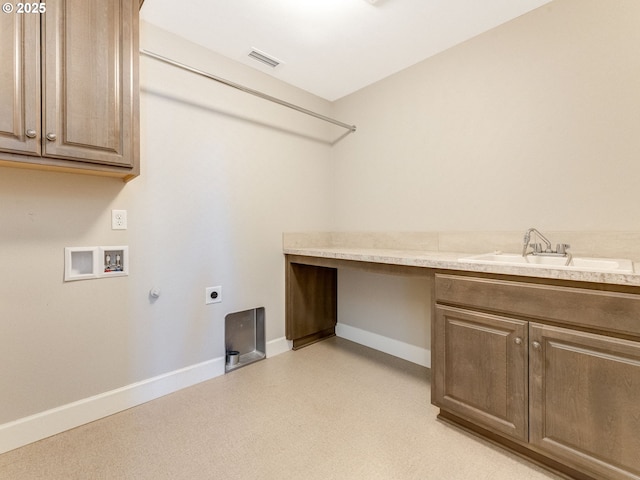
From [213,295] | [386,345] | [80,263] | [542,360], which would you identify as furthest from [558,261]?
[80,263]

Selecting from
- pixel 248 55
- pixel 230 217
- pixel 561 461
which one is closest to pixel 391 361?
pixel 561 461

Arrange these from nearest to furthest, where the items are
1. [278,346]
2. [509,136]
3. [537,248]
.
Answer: [537,248] < [509,136] < [278,346]

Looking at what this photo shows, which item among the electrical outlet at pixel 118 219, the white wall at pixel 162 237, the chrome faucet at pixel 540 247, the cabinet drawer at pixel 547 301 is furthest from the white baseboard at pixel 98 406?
the chrome faucet at pixel 540 247

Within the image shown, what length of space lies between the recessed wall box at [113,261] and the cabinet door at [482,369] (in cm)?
188

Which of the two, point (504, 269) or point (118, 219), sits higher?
point (118, 219)

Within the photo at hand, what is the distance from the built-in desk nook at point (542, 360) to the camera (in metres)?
1.10

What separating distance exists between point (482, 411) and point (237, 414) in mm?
1335

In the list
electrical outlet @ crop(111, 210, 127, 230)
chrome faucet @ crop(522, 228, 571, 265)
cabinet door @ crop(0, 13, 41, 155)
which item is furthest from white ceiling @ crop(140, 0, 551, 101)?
chrome faucet @ crop(522, 228, 571, 265)

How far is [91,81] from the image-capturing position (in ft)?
4.61

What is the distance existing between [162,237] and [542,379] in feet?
7.28

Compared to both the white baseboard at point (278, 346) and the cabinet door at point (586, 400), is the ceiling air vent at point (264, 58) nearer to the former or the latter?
the white baseboard at point (278, 346)

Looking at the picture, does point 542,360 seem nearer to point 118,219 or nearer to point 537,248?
point 537,248

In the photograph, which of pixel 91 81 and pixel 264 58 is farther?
pixel 264 58

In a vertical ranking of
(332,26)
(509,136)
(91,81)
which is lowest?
(509,136)
